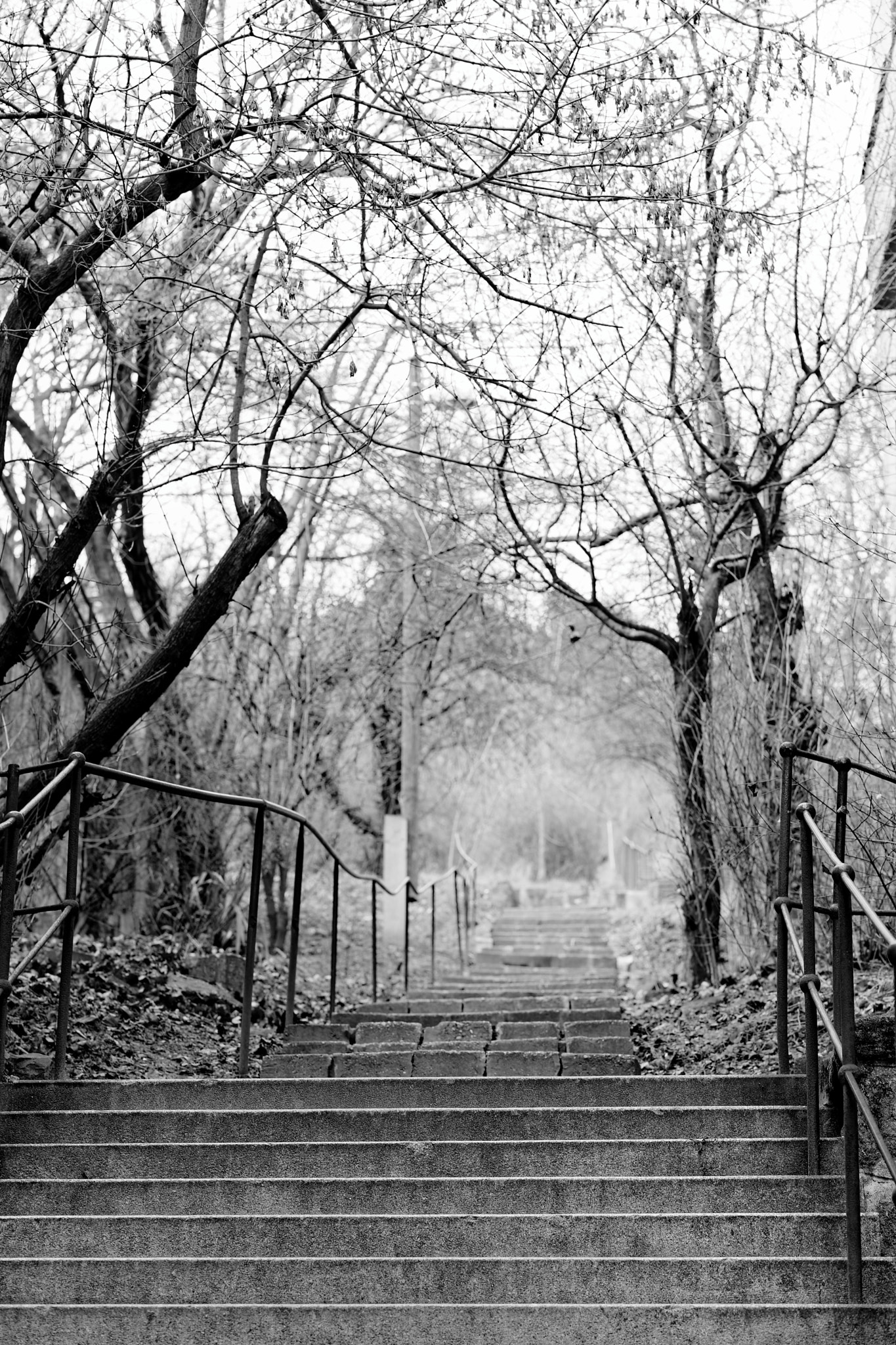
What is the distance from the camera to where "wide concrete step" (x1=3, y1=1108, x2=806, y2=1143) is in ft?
14.5

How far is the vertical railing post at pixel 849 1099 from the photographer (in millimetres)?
3498

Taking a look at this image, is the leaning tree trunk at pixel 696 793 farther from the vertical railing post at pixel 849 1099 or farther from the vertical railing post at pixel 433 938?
the vertical railing post at pixel 849 1099

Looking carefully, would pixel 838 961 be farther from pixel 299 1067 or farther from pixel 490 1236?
pixel 299 1067

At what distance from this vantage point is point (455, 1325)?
11.3 feet

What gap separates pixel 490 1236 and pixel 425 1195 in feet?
1.01

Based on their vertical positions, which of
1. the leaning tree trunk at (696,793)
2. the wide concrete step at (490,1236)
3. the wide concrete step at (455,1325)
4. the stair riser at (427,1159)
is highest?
the leaning tree trunk at (696,793)

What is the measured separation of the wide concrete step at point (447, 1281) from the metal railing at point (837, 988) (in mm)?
163

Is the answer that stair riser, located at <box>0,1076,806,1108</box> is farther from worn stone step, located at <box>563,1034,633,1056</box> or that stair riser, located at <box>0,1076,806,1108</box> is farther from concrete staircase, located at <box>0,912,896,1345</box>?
worn stone step, located at <box>563,1034,633,1056</box>

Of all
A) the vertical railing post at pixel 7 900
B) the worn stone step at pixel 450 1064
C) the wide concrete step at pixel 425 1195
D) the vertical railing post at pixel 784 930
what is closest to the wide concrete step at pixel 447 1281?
the wide concrete step at pixel 425 1195

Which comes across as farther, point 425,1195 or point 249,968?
point 249,968

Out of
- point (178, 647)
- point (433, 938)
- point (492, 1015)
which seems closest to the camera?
point (178, 647)

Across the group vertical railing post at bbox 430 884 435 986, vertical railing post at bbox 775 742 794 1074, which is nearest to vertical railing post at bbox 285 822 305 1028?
vertical railing post at bbox 775 742 794 1074

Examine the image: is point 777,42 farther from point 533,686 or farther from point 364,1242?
point 533,686

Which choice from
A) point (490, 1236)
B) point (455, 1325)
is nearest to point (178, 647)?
point (490, 1236)
